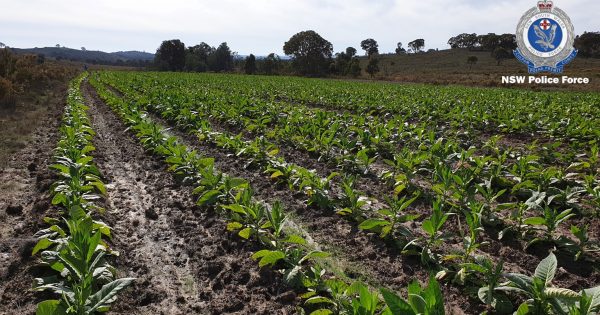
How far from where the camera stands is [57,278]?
347cm

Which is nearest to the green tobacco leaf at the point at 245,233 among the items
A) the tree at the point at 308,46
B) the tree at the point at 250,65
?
the tree at the point at 250,65

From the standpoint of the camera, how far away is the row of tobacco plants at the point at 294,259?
2352 mm

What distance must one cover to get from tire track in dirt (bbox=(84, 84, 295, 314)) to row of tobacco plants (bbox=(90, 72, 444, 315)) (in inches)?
6.5

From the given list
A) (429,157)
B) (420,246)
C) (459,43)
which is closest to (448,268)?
(420,246)

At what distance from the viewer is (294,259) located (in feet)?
12.7

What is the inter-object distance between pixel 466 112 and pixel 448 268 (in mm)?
10356

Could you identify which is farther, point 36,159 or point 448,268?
point 36,159

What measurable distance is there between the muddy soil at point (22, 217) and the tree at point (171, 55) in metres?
79.3

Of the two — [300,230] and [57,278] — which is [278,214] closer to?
[300,230]

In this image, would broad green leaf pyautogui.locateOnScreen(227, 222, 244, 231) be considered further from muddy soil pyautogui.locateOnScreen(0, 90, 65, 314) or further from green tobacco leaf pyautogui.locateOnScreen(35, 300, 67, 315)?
green tobacco leaf pyautogui.locateOnScreen(35, 300, 67, 315)

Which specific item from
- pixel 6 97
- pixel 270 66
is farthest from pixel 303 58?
pixel 6 97

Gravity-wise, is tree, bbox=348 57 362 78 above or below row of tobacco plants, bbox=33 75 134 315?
above

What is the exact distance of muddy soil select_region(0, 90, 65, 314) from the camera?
345cm

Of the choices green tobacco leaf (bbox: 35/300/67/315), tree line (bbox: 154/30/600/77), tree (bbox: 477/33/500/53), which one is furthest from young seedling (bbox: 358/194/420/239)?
tree (bbox: 477/33/500/53)
